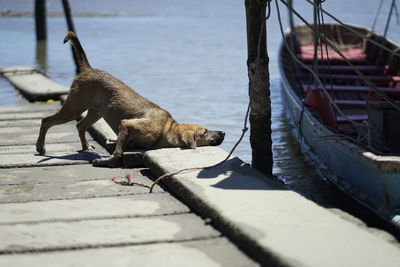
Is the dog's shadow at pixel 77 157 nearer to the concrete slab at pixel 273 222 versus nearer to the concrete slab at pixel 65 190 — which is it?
the concrete slab at pixel 65 190

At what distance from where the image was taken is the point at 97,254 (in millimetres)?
4598

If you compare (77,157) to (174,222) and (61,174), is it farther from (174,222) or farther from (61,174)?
(174,222)

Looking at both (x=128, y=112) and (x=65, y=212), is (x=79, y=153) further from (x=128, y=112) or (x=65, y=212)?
(x=65, y=212)

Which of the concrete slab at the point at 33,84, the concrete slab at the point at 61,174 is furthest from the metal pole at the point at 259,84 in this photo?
the concrete slab at the point at 33,84

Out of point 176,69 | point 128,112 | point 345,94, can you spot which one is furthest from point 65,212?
point 176,69

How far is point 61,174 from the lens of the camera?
696cm

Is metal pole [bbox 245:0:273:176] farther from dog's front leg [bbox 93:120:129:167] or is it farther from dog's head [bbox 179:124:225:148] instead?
dog's front leg [bbox 93:120:129:167]

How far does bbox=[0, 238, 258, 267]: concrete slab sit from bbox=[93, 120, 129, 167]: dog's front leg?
260cm

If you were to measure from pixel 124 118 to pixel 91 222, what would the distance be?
8.30 feet

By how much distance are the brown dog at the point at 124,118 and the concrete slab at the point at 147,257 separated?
8.65 feet

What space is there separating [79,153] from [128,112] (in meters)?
0.77

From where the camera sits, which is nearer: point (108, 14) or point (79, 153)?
point (79, 153)

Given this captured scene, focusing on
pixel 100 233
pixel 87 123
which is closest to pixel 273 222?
pixel 100 233

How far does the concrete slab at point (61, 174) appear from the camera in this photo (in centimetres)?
668
